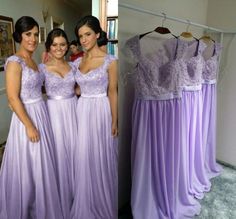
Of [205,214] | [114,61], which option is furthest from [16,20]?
[205,214]

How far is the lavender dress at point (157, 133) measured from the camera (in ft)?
3.10

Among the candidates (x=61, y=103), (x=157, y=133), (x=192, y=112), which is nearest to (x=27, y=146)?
(x=61, y=103)

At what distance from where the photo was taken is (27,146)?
64 cm

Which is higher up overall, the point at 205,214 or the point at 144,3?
the point at 144,3

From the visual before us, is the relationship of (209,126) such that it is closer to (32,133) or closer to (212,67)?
(212,67)

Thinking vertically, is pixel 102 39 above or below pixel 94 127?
above

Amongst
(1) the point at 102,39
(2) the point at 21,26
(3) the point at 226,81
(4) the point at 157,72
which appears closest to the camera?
(2) the point at 21,26

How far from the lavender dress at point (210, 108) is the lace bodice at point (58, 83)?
0.84 metres

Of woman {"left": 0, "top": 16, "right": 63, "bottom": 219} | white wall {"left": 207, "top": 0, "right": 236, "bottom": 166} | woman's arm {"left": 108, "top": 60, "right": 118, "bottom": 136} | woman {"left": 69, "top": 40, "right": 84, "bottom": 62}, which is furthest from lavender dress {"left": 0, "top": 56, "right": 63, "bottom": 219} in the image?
white wall {"left": 207, "top": 0, "right": 236, "bottom": 166}

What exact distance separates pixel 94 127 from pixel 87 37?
269mm

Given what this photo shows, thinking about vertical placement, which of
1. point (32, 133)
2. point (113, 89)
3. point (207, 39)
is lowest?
point (32, 133)

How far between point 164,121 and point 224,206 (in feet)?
2.21

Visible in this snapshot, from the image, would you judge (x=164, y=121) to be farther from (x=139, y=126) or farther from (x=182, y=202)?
(x=182, y=202)

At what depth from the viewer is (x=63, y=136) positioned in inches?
27.0
